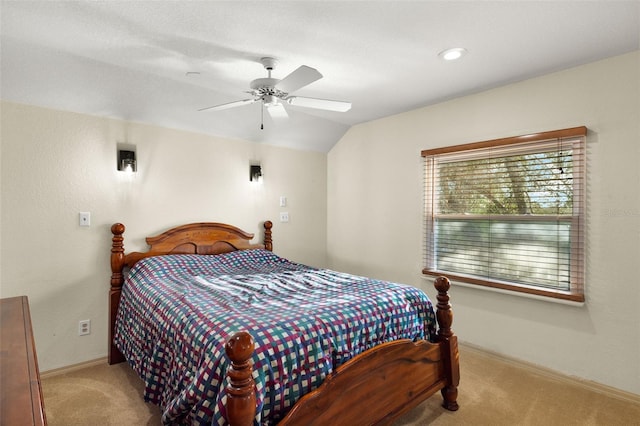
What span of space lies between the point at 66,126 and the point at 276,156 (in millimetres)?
1964

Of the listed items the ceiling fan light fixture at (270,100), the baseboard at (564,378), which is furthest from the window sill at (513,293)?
the ceiling fan light fixture at (270,100)

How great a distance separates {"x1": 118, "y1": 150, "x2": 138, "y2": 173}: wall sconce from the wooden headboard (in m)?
0.47

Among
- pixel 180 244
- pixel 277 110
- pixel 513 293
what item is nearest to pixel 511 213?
pixel 513 293

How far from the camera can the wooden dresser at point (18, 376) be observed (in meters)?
0.87

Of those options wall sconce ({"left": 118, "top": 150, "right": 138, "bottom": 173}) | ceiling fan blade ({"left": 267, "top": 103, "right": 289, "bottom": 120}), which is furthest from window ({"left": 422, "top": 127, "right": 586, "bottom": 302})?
wall sconce ({"left": 118, "top": 150, "right": 138, "bottom": 173})

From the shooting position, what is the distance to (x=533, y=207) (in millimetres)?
2754

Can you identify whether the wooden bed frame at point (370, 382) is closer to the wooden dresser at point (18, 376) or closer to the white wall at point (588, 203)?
the wooden dresser at point (18, 376)

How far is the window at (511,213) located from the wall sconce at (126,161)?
2667mm

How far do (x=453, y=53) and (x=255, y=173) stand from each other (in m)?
2.23

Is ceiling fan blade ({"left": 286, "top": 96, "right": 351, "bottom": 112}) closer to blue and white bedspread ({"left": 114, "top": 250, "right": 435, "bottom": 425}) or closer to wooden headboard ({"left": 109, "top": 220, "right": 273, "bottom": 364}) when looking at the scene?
blue and white bedspread ({"left": 114, "top": 250, "right": 435, "bottom": 425})

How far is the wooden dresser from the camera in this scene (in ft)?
2.85

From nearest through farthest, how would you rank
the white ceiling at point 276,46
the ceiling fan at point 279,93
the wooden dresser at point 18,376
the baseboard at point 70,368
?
the wooden dresser at point 18,376, the white ceiling at point 276,46, the ceiling fan at point 279,93, the baseboard at point 70,368

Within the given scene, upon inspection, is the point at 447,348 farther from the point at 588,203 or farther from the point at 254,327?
the point at 588,203

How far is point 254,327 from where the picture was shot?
1.56 metres
